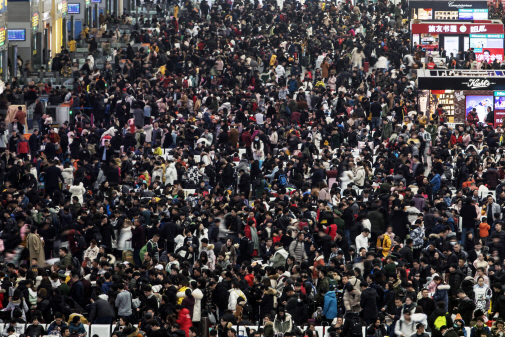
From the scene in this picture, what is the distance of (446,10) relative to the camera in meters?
53.1

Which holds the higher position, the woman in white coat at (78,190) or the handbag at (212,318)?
the woman in white coat at (78,190)

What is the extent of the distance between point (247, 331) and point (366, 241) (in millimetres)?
5157

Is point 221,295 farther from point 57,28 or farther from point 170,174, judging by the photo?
point 57,28

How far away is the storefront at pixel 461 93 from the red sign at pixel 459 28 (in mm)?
9667

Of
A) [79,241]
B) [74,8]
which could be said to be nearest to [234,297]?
[79,241]

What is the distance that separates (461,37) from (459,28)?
417 mm

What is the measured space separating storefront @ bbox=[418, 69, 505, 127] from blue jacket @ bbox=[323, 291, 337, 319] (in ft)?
62.9

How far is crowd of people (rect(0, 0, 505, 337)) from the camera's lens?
63.3ft

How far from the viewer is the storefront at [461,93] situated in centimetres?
3766

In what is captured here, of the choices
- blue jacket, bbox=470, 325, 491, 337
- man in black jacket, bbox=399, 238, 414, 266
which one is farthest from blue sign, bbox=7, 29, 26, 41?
blue jacket, bbox=470, 325, 491, 337

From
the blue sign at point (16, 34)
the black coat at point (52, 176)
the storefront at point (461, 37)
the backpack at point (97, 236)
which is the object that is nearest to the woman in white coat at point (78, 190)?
the black coat at point (52, 176)

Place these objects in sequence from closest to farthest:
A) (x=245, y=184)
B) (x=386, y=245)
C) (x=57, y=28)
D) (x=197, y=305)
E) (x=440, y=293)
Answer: (x=197, y=305) → (x=440, y=293) → (x=386, y=245) → (x=245, y=184) → (x=57, y=28)

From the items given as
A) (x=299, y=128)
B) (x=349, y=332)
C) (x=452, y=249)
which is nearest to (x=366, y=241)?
(x=452, y=249)

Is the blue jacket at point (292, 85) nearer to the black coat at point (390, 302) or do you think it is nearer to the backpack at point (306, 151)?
the backpack at point (306, 151)
